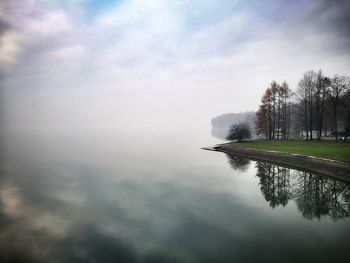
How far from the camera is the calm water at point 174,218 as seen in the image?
49.9 ft

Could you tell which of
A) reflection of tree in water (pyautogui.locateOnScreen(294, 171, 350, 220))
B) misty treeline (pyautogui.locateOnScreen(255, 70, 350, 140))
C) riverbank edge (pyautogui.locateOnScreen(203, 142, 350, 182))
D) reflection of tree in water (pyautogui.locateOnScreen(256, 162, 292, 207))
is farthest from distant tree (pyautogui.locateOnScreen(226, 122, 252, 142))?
reflection of tree in water (pyautogui.locateOnScreen(294, 171, 350, 220))

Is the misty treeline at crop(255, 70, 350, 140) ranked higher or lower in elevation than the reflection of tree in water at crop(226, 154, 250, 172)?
higher

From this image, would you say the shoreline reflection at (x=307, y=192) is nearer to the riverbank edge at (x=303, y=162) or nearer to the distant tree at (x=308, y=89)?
the riverbank edge at (x=303, y=162)

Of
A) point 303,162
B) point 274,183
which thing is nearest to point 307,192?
point 274,183

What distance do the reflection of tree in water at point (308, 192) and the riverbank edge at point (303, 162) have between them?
1165 mm

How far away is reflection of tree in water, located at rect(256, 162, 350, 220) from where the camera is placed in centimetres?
2314

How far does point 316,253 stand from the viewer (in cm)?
1496

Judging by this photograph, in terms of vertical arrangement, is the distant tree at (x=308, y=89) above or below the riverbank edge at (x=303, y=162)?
above

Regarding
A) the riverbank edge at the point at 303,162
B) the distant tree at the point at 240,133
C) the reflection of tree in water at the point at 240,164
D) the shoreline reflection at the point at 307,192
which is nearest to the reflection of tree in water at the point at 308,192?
the shoreline reflection at the point at 307,192

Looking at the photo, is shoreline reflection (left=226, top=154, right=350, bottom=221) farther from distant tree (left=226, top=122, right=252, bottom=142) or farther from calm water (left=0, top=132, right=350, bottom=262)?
distant tree (left=226, top=122, right=252, bottom=142)

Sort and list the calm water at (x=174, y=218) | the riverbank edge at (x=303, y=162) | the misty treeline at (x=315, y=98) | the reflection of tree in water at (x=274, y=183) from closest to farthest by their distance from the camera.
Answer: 1. the calm water at (x=174, y=218)
2. the reflection of tree in water at (x=274, y=183)
3. the riverbank edge at (x=303, y=162)
4. the misty treeline at (x=315, y=98)

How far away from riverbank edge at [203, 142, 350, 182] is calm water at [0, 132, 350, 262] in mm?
1587

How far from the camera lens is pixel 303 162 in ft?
129

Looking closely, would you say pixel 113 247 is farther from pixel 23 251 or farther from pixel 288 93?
pixel 288 93
